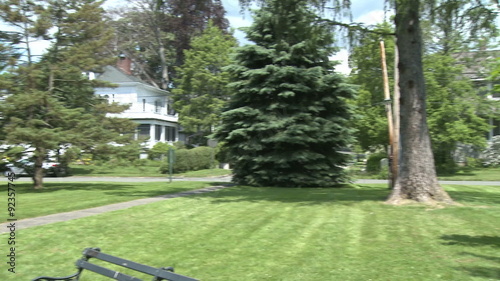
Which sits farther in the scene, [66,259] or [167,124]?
[167,124]

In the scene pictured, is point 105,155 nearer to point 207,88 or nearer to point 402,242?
point 402,242

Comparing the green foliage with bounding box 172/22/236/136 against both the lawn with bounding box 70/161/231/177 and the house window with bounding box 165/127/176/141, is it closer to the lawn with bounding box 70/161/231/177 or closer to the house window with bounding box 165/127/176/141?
the lawn with bounding box 70/161/231/177

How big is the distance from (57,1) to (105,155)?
7155mm

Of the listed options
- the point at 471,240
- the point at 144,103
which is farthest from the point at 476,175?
the point at 144,103

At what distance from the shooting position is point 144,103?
49.4m

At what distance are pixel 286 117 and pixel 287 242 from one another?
14330 mm

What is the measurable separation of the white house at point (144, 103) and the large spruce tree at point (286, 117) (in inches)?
985

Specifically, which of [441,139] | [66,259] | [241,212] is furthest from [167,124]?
[66,259]

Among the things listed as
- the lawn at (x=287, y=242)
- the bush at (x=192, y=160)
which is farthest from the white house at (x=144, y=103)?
the lawn at (x=287, y=242)

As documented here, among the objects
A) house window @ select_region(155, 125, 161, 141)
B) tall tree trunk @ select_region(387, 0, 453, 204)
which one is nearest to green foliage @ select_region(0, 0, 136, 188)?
tall tree trunk @ select_region(387, 0, 453, 204)

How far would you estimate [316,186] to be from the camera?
2191 cm

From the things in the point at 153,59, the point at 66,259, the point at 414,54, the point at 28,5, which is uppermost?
the point at 153,59

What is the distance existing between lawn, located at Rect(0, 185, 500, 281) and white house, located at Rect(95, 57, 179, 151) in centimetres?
3682

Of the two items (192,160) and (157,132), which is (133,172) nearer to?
(192,160)
